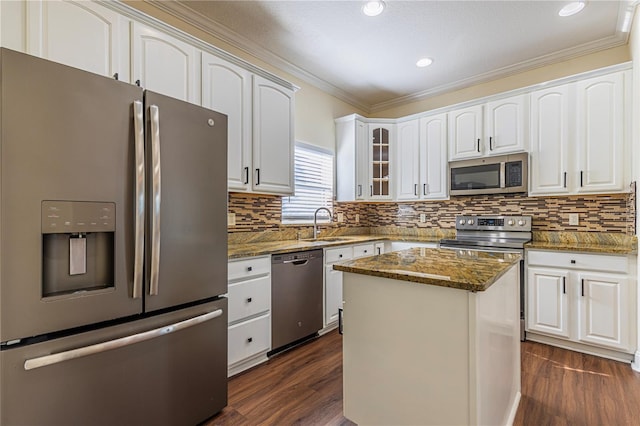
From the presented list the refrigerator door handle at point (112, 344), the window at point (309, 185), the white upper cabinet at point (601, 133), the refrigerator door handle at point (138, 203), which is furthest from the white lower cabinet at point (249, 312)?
the white upper cabinet at point (601, 133)

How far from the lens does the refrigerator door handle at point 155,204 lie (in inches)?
57.1

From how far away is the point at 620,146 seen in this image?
264 cm

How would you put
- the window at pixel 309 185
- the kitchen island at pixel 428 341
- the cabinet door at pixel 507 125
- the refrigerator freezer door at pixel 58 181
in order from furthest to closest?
the window at pixel 309 185 → the cabinet door at pixel 507 125 → the kitchen island at pixel 428 341 → the refrigerator freezer door at pixel 58 181

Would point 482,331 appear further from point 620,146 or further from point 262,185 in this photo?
point 620,146

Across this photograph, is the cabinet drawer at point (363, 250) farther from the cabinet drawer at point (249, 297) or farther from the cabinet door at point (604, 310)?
the cabinet door at point (604, 310)

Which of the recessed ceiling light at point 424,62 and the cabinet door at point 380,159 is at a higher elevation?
the recessed ceiling light at point 424,62

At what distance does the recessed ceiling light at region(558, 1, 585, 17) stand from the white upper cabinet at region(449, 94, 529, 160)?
751 millimetres

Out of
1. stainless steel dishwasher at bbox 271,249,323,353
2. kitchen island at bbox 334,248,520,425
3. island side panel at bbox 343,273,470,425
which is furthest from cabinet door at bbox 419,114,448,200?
island side panel at bbox 343,273,470,425

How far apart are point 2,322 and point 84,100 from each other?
0.88 meters

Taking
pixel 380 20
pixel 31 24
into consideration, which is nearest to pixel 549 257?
pixel 380 20

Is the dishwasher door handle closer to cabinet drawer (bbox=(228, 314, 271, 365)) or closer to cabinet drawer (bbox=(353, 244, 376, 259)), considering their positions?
cabinet drawer (bbox=(228, 314, 271, 365))

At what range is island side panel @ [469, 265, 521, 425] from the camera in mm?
1198

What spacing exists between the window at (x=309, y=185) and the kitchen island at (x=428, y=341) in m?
1.92

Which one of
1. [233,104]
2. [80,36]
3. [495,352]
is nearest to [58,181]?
[80,36]
